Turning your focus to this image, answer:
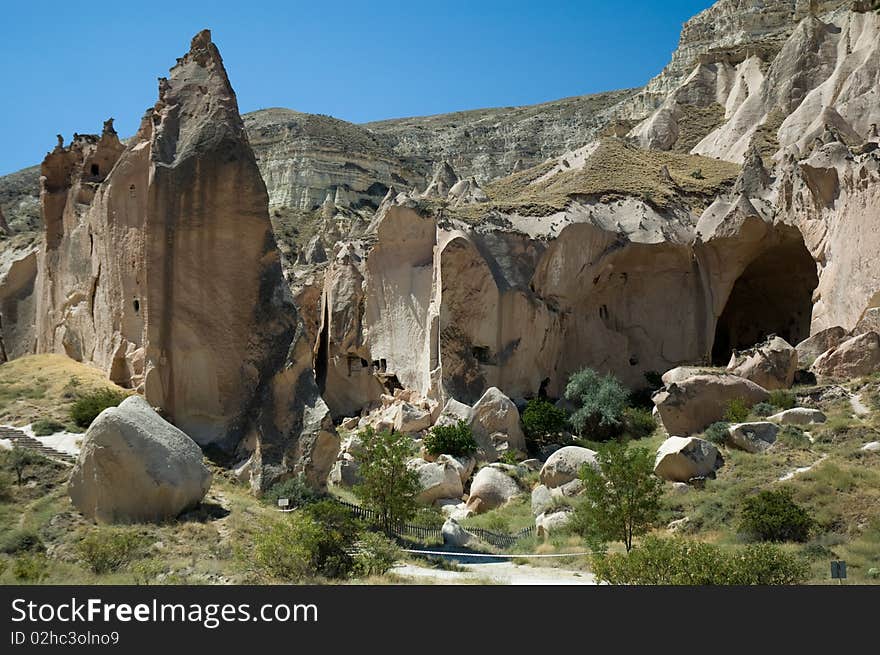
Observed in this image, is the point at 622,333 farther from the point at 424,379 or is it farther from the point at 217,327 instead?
the point at 217,327

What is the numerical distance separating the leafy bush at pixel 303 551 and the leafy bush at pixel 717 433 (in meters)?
12.8

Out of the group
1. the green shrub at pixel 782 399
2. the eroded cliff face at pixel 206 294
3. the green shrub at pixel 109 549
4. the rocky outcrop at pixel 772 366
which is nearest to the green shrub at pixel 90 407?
the eroded cliff face at pixel 206 294

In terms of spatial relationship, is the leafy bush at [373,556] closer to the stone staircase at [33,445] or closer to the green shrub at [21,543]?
the green shrub at [21,543]

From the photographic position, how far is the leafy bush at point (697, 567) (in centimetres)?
1117

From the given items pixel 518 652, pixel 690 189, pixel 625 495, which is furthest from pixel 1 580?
pixel 690 189

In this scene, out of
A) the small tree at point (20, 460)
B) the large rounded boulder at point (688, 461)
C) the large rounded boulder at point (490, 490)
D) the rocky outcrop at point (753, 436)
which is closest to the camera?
the small tree at point (20, 460)

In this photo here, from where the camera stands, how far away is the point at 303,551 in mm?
12938

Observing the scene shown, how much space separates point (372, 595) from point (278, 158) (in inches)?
3300

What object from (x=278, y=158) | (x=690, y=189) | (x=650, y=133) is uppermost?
(x=278, y=158)

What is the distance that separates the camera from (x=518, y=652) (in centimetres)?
828

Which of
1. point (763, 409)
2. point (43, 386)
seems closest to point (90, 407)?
point (43, 386)

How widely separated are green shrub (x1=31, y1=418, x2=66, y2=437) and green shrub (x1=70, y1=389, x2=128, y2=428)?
44 centimetres

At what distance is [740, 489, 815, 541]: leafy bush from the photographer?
1653cm

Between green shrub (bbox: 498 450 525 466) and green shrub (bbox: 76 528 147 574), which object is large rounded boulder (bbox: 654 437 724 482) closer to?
green shrub (bbox: 498 450 525 466)
